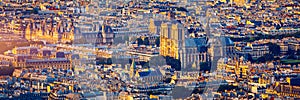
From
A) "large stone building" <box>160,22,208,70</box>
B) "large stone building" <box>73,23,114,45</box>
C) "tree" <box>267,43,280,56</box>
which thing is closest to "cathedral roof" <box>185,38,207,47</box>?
"large stone building" <box>160,22,208,70</box>

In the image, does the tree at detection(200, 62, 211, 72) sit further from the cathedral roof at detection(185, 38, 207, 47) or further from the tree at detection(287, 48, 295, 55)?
the tree at detection(287, 48, 295, 55)

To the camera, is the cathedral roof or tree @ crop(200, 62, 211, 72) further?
the cathedral roof

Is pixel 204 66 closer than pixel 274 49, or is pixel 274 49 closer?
pixel 204 66

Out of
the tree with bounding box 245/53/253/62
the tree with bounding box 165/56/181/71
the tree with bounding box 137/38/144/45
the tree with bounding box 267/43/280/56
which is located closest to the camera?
the tree with bounding box 165/56/181/71

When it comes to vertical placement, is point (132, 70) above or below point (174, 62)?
above

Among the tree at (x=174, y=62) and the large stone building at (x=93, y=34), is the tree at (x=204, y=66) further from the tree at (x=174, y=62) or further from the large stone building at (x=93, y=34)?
the large stone building at (x=93, y=34)

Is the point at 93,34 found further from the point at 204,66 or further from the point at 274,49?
the point at 204,66

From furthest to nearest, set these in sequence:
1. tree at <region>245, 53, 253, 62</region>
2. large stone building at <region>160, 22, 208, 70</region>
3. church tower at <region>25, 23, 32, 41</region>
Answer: church tower at <region>25, 23, 32, 41</region>
tree at <region>245, 53, 253, 62</region>
large stone building at <region>160, 22, 208, 70</region>

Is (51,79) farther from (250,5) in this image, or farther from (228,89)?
(250,5)

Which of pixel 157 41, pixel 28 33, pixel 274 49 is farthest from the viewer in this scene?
pixel 28 33

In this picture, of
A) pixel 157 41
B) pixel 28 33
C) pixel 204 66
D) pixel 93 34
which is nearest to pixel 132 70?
pixel 204 66

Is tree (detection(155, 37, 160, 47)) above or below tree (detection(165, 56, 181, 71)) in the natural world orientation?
below
